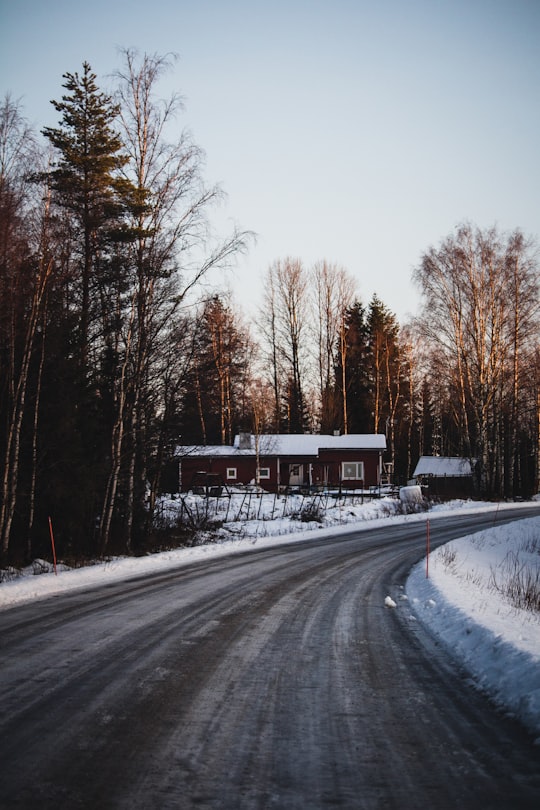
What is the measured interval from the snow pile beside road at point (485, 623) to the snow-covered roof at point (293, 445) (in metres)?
26.5

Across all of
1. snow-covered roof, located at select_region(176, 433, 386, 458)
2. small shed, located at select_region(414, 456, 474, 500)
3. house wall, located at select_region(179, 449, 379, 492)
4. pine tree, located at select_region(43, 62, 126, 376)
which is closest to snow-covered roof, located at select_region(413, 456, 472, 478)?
small shed, located at select_region(414, 456, 474, 500)

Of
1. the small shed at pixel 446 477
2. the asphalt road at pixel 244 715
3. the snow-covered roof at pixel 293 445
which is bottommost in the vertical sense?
the asphalt road at pixel 244 715

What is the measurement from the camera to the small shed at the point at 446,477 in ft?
132

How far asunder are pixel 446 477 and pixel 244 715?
43.1 meters

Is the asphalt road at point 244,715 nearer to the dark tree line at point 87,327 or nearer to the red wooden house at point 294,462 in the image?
the dark tree line at point 87,327

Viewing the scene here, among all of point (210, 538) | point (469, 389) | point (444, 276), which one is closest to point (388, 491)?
point (469, 389)

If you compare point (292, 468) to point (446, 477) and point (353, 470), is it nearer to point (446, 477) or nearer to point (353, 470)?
point (353, 470)

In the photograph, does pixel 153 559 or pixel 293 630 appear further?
pixel 153 559

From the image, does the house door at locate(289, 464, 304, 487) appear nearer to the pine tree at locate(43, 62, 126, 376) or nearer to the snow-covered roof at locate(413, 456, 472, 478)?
the snow-covered roof at locate(413, 456, 472, 478)

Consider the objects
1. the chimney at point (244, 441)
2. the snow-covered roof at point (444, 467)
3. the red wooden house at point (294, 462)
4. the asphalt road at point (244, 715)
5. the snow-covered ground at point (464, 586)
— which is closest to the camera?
the asphalt road at point (244, 715)

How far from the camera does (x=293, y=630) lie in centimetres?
746

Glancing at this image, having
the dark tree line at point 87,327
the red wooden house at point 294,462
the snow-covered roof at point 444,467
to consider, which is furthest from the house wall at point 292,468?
the dark tree line at point 87,327

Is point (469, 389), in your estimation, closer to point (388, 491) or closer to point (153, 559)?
point (388, 491)

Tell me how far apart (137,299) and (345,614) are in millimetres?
10168
